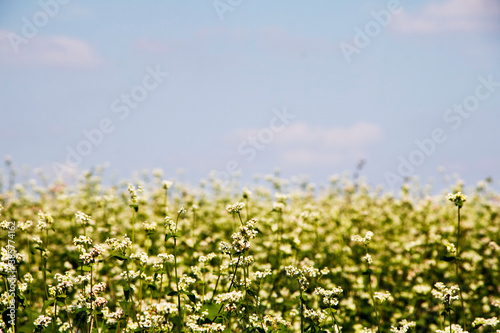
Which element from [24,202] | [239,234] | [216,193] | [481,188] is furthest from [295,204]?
[239,234]

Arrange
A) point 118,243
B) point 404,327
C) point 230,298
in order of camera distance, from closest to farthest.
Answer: point 230,298 → point 404,327 → point 118,243

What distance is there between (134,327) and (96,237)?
23.7 feet

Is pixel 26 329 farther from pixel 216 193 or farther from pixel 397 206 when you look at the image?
pixel 397 206

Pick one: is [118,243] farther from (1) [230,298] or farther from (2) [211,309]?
(1) [230,298]

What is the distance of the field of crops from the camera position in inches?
185

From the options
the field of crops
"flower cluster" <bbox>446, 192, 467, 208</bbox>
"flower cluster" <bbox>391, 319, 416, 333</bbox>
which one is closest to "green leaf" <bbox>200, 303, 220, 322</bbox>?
the field of crops

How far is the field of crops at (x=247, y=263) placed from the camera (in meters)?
4.69

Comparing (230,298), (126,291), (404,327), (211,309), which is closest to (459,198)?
(404,327)

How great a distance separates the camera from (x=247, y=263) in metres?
4.86

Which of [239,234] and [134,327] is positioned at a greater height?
[239,234]

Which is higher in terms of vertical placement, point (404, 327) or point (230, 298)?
point (230, 298)

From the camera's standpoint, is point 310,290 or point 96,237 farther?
point 96,237

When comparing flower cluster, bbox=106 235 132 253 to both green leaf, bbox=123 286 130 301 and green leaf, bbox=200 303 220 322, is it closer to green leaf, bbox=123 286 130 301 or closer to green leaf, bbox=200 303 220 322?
green leaf, bbox=123 286 130 301

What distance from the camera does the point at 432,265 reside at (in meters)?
8.93
